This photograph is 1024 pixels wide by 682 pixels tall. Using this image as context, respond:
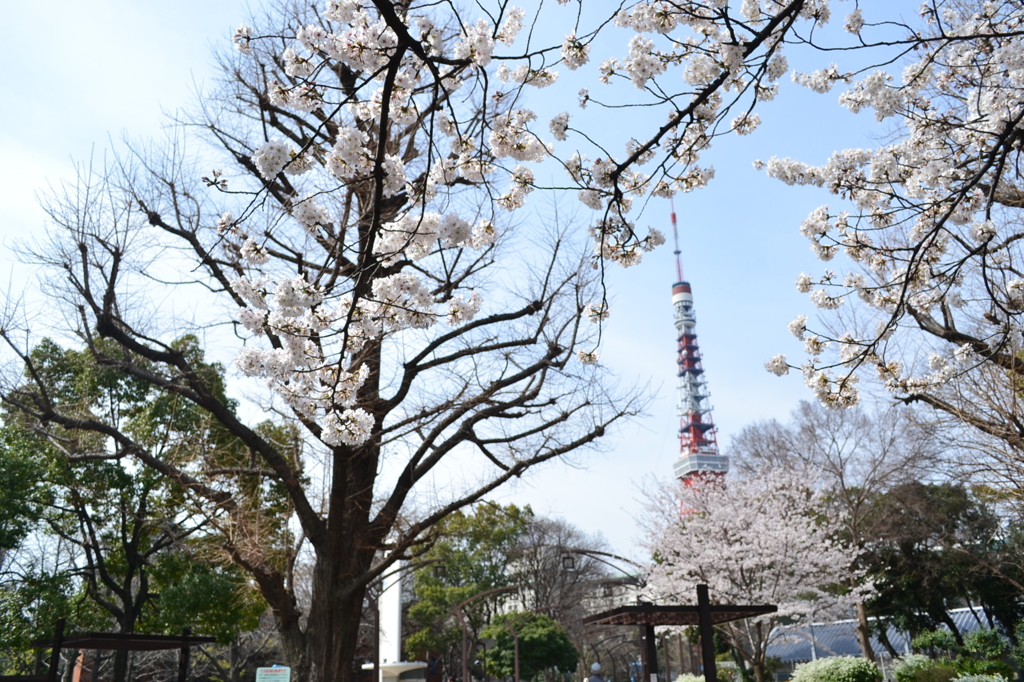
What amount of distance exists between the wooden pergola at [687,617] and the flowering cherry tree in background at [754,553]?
6.27 meters

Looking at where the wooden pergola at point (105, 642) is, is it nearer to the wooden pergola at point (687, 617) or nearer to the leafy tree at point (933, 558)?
the wooden pergola at point (687, 617)

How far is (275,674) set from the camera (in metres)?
7.24

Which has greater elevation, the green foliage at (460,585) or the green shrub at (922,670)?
Answer: the green foliage at (460,585)

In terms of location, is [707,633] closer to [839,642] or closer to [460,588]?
[460,588]

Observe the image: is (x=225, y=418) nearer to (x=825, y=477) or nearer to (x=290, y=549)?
(x=290, y=549)

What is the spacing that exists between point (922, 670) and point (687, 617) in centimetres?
794

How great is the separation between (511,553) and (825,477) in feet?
50.6

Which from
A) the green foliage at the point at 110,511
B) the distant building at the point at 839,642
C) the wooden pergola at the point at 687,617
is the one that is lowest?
the distant building at the point at 839,642

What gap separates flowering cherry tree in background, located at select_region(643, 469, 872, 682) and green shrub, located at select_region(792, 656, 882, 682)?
3.56 feet

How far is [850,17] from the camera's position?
4770 mm

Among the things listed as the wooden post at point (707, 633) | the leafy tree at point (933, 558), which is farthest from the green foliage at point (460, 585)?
the wooden post at point (707, 633)

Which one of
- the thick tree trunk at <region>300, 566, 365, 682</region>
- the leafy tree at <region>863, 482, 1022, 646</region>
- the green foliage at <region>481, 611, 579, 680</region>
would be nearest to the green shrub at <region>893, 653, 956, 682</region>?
the leafy tree at <region>863, 482, 1022, 646</region>

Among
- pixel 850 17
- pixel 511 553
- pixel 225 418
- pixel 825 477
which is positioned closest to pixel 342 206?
pixel 225 418

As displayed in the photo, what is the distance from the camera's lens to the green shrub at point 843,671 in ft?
40.8
